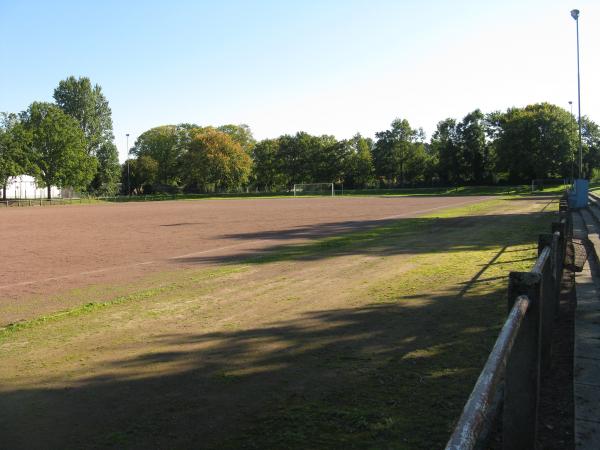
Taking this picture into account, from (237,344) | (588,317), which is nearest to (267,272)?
(237,344)

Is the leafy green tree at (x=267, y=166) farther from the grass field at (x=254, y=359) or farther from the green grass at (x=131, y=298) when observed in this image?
the grass field at (x=254, y=359)

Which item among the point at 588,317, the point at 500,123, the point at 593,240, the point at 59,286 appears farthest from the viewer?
the point at 500,123

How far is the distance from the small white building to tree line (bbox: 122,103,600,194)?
18.2 meters

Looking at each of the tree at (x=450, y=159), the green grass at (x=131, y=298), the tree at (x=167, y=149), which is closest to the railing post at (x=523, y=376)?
the green grass at (x=131, y=298)

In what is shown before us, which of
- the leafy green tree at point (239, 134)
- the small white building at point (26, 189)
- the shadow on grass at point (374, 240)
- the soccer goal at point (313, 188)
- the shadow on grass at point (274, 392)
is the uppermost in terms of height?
the leafy green tree at point (239, 134)

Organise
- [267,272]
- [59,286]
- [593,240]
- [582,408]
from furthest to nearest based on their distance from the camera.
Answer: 1. [593,240]
2. [267,272]
3. [59,286]
4. [582,408]

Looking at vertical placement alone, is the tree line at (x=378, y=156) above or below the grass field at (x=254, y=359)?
above

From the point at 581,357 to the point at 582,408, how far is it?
1116 millimetres

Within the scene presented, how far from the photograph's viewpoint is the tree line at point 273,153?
78.6 metres

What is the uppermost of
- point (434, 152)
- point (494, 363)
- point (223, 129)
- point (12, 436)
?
point (223, 129)

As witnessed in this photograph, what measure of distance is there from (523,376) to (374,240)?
540 inches

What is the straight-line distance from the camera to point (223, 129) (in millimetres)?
125125

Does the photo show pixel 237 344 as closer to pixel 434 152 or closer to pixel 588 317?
pixel 588 317

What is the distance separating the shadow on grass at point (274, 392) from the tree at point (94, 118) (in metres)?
94.7
